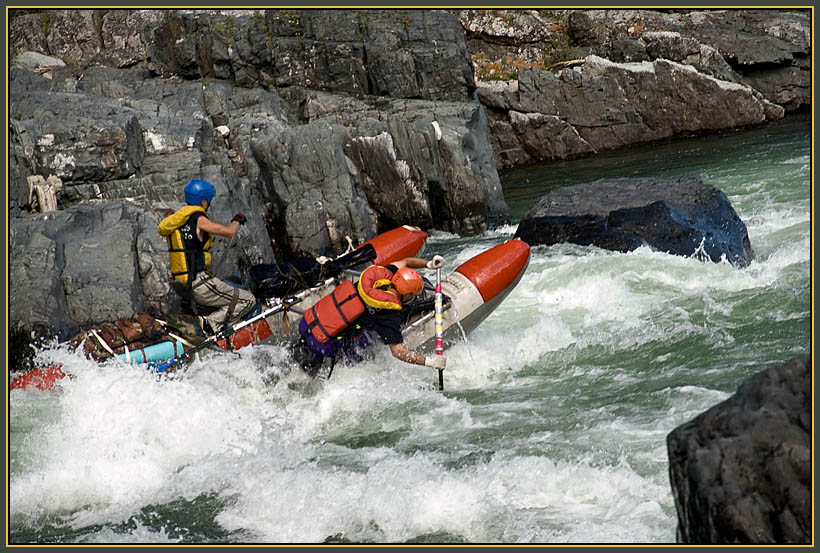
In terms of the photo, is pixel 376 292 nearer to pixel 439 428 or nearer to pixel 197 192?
pixel 439 428

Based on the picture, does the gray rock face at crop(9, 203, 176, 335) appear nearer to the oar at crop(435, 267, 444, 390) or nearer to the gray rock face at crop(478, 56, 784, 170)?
the oar at crop(435, 267, 444, 390)

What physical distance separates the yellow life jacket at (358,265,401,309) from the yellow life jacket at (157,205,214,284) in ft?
5.91

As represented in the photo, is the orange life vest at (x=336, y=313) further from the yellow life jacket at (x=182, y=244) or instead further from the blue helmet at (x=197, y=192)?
the blue helmet at (x=197, y=192)

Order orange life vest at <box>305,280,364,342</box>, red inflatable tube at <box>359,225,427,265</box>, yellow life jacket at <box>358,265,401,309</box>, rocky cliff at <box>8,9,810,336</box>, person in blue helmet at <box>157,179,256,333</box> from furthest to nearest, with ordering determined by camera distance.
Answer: rocky cliff at <box>8,9,810,336</box>, red inflatable tube at <box>359,225,427,265</box>, person in blue helmet at <box>157,179,256,333</box>, orange life vest at <box>305,280,364,342</box>, yellow life jacket at <box>358,265,401,309</box>

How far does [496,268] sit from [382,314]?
1724 mm

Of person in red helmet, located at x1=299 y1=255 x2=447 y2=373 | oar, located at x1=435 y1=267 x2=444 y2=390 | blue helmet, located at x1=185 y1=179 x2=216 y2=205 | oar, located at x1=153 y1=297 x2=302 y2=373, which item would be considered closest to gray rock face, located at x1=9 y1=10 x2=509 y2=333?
oar, located at x1=153 y1=297 x2=302 y2=373

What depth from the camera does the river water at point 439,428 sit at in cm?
526

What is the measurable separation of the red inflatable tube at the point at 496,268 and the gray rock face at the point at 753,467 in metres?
4.80

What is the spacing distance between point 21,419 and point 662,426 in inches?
209

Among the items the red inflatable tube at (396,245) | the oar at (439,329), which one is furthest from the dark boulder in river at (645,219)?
the oar at (439,329)

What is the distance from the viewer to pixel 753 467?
323 centimetres

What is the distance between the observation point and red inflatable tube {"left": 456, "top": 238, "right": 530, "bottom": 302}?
8.29m

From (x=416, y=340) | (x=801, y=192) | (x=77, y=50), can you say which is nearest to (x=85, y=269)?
(x=416, y=340)

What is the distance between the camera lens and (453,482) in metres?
5.49
